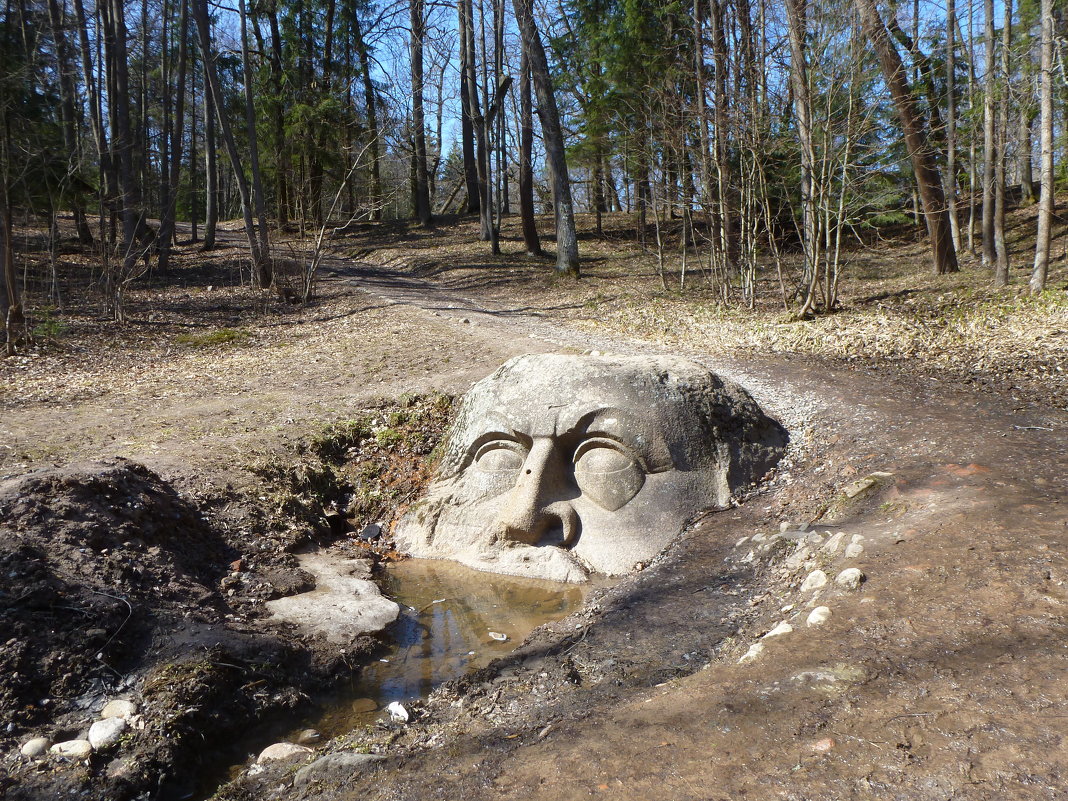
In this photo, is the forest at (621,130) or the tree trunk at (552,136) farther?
the tree trunk at (552,136)

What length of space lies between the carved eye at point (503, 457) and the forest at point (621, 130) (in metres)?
6.78

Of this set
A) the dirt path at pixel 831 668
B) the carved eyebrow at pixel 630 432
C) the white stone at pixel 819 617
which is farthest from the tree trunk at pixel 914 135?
the white stone at pixel 819 617

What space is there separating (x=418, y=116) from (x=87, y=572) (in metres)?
23.9

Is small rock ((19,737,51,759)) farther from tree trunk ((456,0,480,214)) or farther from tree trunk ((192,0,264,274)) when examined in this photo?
tree trunk ((456,0,480,214))

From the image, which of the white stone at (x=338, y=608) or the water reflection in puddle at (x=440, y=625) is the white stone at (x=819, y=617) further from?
the white stone at (x=338, y=608)

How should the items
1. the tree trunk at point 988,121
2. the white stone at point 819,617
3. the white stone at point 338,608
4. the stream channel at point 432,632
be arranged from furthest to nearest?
the tree trunk at point 988,121 → the white stone at point 338,608 → the stream channel at point 432,632 → the white stone at point 819,617

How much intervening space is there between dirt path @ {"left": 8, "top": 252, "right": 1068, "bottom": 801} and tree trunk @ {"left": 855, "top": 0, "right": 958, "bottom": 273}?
6.03m

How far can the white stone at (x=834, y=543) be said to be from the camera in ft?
15.7

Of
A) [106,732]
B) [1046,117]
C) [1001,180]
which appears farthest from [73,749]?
[1001,180]

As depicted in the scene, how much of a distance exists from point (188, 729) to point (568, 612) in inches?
101

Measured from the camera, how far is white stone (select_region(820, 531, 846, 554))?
15.7 feet

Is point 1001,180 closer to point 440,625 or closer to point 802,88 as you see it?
point 802,88

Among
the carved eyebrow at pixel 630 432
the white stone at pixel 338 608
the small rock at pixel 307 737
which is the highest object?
the carved eyebrow at pixel 630 432

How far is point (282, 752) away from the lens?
3.72 meters
